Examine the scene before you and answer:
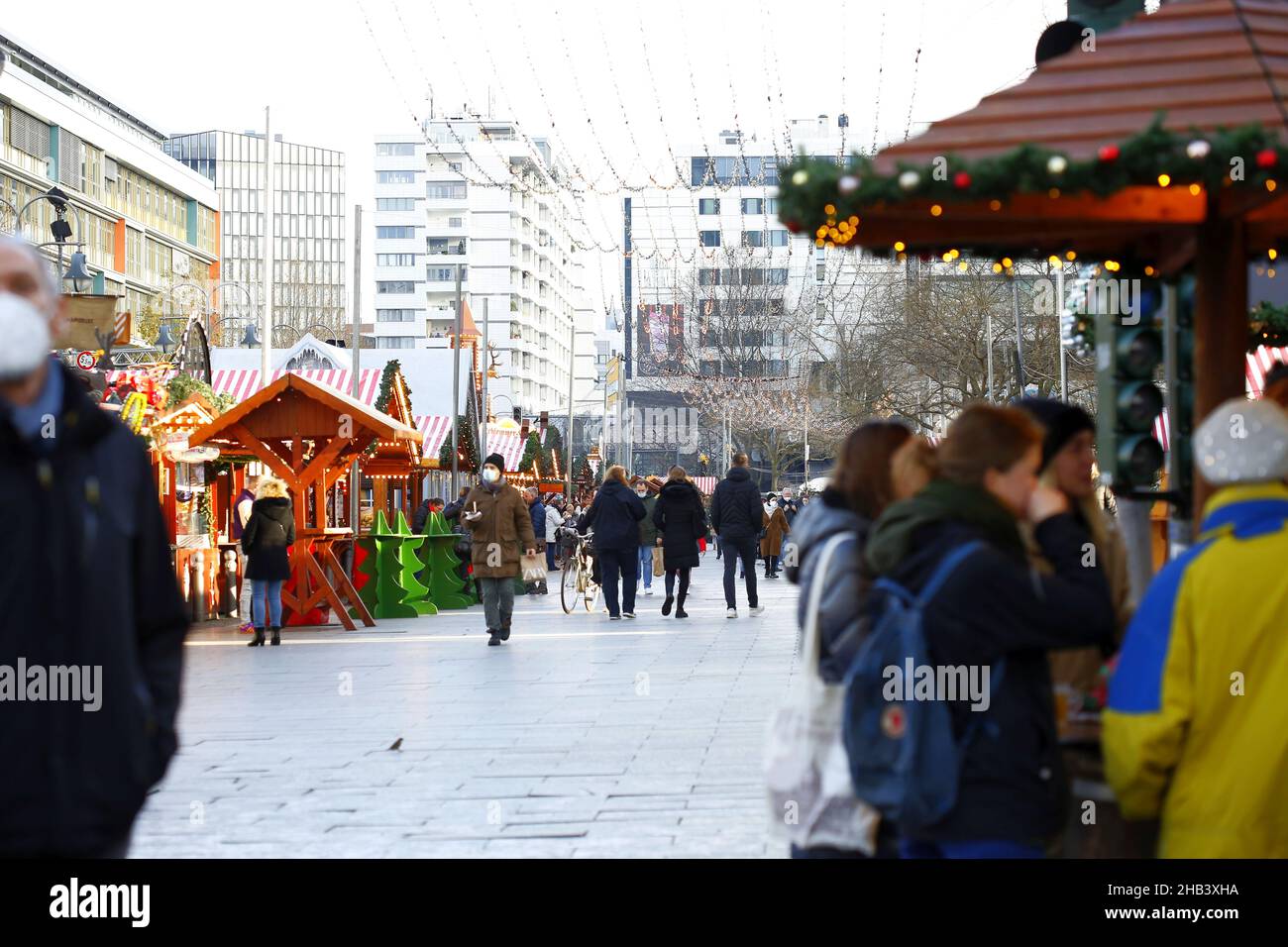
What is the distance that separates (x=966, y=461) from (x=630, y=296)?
16037cm

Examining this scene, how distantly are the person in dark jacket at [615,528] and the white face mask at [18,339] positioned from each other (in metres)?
18.7

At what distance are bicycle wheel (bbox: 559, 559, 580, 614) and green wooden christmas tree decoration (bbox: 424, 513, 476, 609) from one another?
1.72 metres

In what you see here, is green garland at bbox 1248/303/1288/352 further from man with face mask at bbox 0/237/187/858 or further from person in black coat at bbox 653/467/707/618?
person in black coat at bbox 653/467/707/618

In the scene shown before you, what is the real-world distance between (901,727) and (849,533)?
2.27 feet

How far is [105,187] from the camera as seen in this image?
274ft

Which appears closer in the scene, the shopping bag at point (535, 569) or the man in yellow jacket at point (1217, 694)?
the man in yellow jacket at point (1217, 694)

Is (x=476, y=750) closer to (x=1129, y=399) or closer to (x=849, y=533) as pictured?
(x=1129, y=399)

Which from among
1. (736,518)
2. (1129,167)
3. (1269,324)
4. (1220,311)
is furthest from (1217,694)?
(736,518)

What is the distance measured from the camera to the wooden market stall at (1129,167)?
4.95 m

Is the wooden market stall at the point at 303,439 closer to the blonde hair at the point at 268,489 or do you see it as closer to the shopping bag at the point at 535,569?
the blonde hair at the point at 268,489

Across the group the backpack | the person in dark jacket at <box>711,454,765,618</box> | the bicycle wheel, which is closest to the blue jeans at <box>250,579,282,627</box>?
the person in dark jacket at <box>711,454,765,618</box>

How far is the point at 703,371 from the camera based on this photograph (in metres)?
80.4

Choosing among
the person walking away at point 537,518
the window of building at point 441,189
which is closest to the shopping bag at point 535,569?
the person walking away at point 537,518

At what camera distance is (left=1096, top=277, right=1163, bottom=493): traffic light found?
20.4ft
